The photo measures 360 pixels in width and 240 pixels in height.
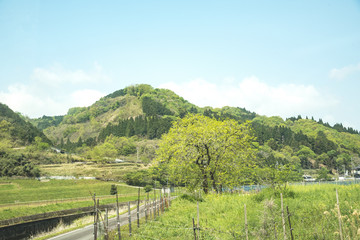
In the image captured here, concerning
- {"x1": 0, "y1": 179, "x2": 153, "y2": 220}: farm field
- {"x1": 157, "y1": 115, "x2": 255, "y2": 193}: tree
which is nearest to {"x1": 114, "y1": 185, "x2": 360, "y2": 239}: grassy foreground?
{"x1": 157, "y1": 115, "x2": 255, "y2": 193}: tree

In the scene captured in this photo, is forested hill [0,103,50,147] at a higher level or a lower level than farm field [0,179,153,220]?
higher

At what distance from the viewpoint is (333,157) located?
155 meters

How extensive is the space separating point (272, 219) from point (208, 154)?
51.5 ft

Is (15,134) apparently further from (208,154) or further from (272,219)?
(272,219)

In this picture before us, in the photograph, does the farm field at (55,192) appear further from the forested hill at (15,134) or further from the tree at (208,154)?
the forested hill at (15,134)

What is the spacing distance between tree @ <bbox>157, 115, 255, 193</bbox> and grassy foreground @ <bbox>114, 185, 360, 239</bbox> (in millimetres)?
8330

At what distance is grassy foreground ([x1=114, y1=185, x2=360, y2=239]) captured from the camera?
10547 mm

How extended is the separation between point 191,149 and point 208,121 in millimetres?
4436

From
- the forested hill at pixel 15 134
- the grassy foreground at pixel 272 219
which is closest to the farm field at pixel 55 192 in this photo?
the grassy foreground at pixel 272 219

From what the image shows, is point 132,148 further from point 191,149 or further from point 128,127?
point 191,149

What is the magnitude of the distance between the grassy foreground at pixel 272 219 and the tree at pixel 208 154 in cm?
833

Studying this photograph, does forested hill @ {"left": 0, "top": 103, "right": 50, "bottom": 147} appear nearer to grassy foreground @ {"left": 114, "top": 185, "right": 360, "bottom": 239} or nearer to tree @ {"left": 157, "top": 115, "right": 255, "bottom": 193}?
tree @ {"left": 157, "top": 115, "right": 255, "bottom": 193}

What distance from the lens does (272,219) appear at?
37.2 ft

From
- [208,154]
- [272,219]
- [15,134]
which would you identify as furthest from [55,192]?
[15,134]
